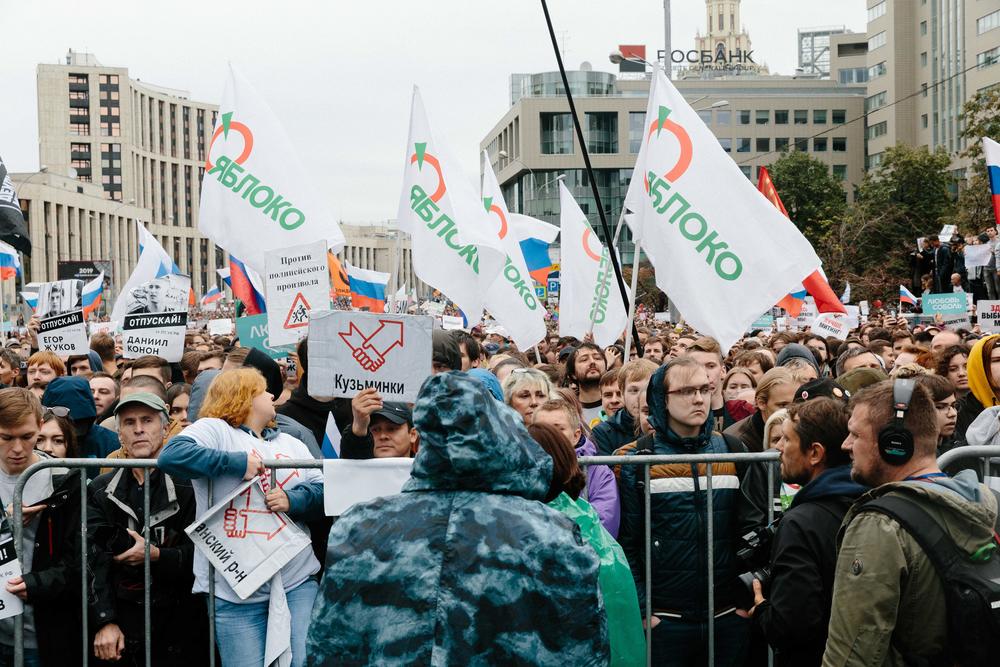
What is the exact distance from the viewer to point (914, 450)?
11.0 feet

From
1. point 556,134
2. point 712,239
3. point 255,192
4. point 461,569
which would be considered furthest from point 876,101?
point 461,569

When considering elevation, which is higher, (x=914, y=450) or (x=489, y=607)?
(x=914, y=450)

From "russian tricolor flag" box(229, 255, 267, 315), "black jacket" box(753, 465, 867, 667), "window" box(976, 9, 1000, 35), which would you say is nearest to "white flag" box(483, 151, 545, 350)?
"russian tricolor flag" box(229, 255, 267, 315)

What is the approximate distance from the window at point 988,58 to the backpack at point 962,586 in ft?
236

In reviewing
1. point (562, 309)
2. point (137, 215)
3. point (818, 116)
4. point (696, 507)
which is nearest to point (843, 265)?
point (562, 309)

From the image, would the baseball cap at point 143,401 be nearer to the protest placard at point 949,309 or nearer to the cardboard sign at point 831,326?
the protest placard at point 949,309

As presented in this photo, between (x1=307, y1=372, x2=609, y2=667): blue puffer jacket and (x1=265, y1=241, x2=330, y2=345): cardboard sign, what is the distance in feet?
17.6

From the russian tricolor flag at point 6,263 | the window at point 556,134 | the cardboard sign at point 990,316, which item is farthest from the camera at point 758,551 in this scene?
the window at point 556,134

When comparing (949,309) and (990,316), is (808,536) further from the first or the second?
(949,309)

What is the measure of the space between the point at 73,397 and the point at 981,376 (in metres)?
5.12

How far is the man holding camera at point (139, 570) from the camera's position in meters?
4.70

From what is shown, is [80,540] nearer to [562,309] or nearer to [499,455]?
[499,455]

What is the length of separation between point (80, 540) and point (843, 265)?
4229cm

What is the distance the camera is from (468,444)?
278 centimetres
